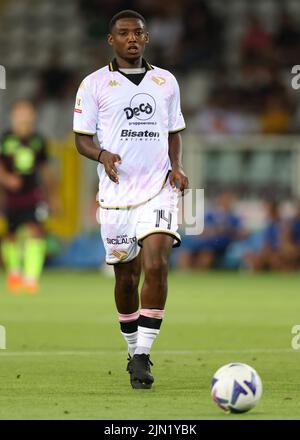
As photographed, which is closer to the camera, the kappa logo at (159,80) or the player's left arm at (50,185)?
the kappa logo at (159,80)

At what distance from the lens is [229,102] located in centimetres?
Result: 2442

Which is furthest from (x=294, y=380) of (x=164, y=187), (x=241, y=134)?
(x=241, y=134)

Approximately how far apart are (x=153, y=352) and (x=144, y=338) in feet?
6.84

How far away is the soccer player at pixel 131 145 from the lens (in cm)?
819

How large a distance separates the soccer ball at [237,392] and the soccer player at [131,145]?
4.60ft

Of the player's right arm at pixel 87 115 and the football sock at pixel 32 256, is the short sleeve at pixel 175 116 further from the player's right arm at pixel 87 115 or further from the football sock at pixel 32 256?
the football sock at pixel 32 256

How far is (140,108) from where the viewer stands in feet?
27.1

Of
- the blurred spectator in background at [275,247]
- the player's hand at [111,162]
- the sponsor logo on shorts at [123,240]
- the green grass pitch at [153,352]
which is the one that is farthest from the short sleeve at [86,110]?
the blurred spectator in background at [275,247]

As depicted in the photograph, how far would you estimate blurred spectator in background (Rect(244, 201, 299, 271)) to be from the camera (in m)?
21.8

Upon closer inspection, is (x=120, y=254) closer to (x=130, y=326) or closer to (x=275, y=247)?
(x=130, y=326)

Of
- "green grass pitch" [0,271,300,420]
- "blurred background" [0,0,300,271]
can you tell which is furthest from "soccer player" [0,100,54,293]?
"blurred background" [0,0,300,271]

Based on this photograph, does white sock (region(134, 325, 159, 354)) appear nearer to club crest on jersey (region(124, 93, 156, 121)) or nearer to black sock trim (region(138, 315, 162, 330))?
black sock trim (region(138, 315, 162, 330))

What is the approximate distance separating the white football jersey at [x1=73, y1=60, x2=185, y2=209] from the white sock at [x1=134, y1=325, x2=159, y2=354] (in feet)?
2.72
